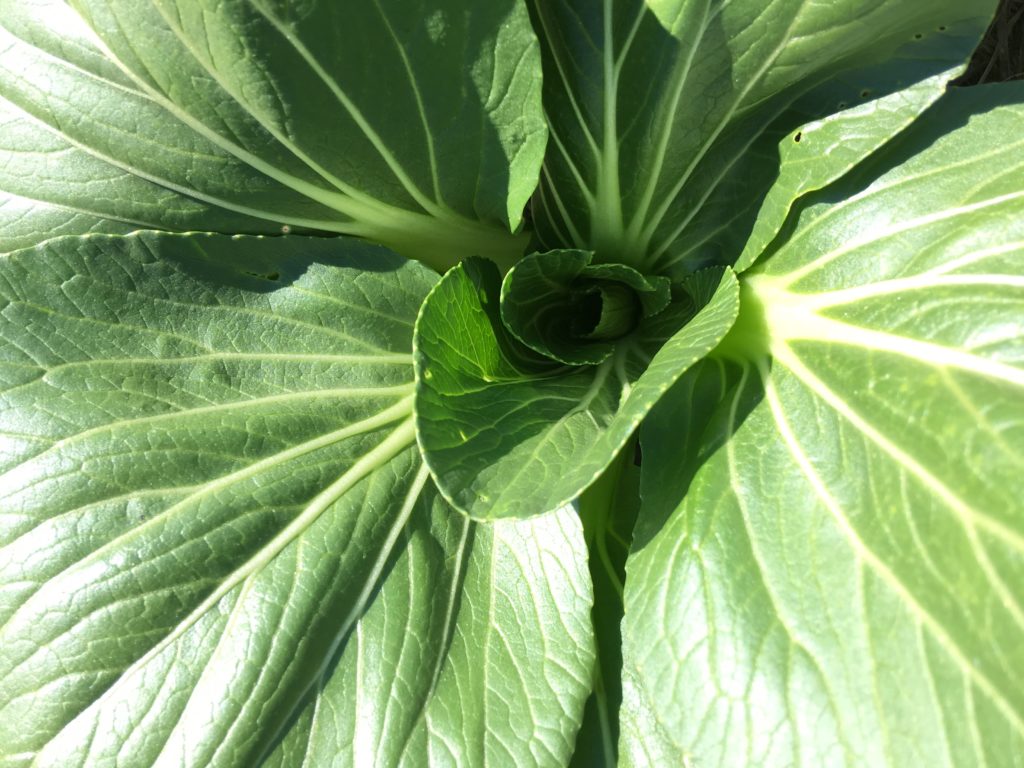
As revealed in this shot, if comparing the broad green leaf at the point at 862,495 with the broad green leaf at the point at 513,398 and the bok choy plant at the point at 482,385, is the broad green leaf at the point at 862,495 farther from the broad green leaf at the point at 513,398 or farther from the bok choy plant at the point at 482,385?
the broad green leaf at the point at 513,398

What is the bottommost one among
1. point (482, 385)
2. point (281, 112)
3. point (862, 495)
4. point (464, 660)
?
point (464, 660)

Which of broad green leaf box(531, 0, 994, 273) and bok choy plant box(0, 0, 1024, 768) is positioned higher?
broad green leaf box(531, 0, 994, 273)

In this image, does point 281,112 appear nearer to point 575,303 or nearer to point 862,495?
point 575,303

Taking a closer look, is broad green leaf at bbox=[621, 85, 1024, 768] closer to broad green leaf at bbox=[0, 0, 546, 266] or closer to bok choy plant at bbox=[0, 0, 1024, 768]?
bok choy plant at bbox=[0, 0, 1024, 768]

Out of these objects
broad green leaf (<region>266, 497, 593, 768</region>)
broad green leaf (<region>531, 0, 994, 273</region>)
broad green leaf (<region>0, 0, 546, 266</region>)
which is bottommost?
broad green leaf (<region>266, 497, 593, 768</region>)

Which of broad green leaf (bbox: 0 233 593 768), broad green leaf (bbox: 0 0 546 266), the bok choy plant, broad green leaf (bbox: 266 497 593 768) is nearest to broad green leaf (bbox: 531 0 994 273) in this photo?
the bok choy plant

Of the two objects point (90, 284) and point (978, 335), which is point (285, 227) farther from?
point (978, 335)

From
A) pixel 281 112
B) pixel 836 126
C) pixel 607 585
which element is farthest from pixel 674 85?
pixel 607 585
